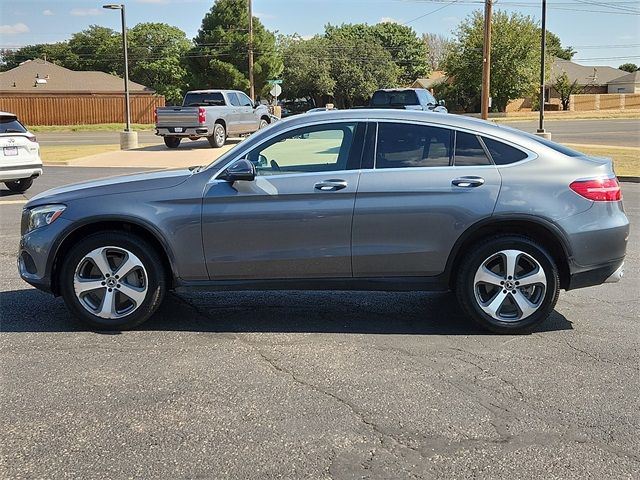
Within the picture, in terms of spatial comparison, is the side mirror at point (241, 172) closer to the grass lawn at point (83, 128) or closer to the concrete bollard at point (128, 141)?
the concrete bollard at point (128, 141)

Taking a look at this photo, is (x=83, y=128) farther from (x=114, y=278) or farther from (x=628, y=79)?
(x=628, y=79)

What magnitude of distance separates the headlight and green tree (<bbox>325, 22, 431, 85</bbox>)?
89.6 m

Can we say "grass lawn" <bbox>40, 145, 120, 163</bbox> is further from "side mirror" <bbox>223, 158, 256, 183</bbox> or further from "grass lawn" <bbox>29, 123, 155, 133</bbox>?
"grass lawn" <bbox>29, 123, 155, 133</bbox>

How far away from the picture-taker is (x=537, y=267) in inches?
204

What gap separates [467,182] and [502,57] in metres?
60.9

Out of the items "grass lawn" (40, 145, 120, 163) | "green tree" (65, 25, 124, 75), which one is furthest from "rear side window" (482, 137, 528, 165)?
"green tree" (65, 25, 124, 75)

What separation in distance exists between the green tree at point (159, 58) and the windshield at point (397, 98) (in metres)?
47.0

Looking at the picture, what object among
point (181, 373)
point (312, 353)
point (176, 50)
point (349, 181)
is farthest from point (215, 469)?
point (176, 50)

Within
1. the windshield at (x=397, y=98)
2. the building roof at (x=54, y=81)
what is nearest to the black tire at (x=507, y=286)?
the windshield at (x=397, y=98)

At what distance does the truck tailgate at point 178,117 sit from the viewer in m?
24.2

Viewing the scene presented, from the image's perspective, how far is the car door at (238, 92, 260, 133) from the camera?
26.9 meters

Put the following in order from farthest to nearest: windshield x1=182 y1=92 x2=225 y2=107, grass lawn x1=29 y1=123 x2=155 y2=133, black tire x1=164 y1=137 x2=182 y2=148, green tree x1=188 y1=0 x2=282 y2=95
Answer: green tree x1=188 y1=0 x2=282 y2=95 → grass lawn x1=29 y1=123 x2=155 y2=133 → black tire x1=164 y1=137 x2=182 y2=148 → windshield x1=182 y1=92 x2=225 y2=107

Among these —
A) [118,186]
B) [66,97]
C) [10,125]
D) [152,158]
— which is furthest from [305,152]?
[66,97]

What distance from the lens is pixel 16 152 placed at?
13227 mm
